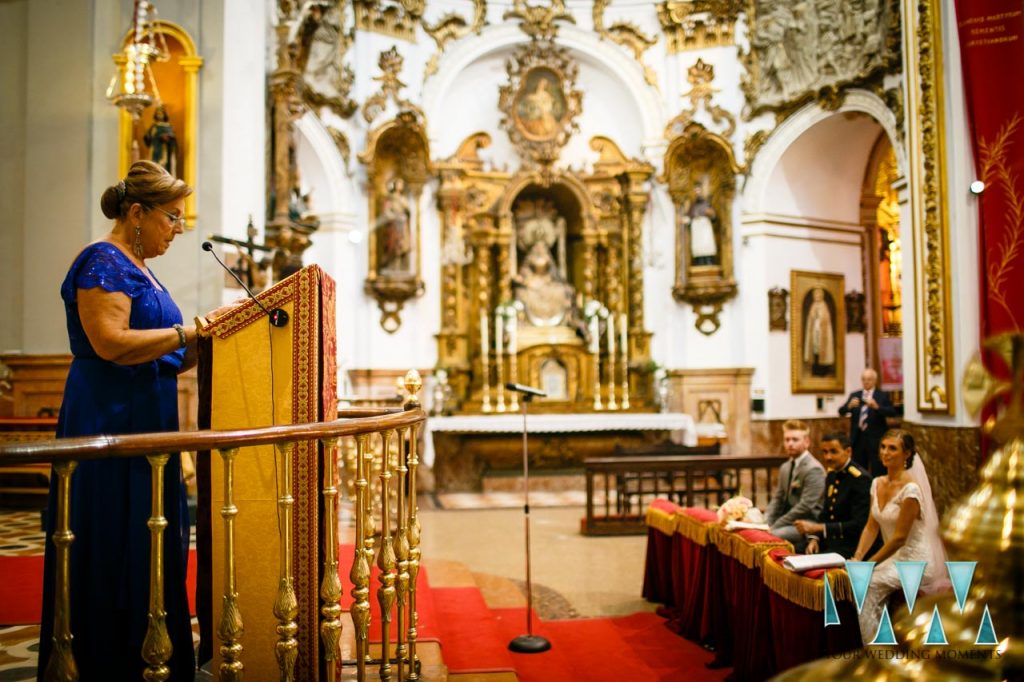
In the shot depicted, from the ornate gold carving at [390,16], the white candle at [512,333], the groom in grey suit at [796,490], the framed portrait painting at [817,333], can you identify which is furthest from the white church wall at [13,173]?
the framed portrait painting at [817,333]

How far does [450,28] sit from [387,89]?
1.48m

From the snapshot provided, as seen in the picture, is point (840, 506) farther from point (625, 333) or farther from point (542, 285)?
point (542, 285)

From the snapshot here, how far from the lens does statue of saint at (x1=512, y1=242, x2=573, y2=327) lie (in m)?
12.4

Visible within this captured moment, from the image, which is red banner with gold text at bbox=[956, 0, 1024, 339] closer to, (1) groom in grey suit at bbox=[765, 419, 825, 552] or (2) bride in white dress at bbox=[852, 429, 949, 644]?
(1) groom in grey suit at bbox=[765, 419, 825, 552]

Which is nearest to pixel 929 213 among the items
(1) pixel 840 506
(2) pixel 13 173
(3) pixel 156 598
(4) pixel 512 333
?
(1) pixel 840 506

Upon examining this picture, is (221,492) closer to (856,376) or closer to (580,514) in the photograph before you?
(580,514)

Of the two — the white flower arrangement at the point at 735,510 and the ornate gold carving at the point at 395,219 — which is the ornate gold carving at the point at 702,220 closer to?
the ornate gold carving at the point at 395,219

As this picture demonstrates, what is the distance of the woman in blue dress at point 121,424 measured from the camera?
2299mm

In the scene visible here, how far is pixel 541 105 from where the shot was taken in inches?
488

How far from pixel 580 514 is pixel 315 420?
7.36 metres

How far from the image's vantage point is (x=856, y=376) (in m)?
12.1

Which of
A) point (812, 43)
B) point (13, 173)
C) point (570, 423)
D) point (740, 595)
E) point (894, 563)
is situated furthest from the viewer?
A: point (570, 423)

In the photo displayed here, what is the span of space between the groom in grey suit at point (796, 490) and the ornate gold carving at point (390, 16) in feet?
27.9

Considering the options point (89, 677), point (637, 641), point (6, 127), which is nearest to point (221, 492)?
point (89, 677)
